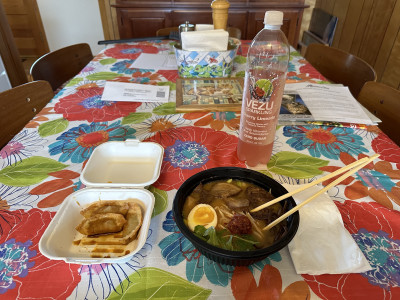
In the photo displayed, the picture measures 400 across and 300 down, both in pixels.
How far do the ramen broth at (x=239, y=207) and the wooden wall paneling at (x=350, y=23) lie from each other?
2.89m

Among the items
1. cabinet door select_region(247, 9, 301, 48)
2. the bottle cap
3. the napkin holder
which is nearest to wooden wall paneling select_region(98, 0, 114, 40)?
cabinet door select_region(247, 9, 301, 48)

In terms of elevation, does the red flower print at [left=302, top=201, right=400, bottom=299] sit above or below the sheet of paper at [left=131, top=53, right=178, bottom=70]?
below

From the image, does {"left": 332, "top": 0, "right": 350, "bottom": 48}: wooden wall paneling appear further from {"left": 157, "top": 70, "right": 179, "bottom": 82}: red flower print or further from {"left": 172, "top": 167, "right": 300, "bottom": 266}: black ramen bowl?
{"left": 172, "top": 167, "right": 300, "bottom": 266}: black ramen bowl

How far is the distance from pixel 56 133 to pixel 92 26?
3016mm

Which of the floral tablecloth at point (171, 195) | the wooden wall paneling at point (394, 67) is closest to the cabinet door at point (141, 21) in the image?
the floral tablecloth at point (171, 195)

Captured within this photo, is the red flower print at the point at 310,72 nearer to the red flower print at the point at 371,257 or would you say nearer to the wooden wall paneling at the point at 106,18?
the red flower print at the point at 371,257

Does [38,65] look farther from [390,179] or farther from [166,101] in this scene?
[390,179]

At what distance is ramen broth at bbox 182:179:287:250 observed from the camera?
1.64ft

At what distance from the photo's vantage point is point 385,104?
1.00 meters

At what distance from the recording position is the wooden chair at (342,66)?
48.9 inches

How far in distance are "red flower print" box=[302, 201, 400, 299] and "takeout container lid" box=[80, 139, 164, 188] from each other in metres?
0.43

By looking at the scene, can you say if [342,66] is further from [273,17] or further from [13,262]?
[13,262]

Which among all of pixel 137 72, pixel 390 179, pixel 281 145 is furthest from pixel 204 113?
pixel 390 179

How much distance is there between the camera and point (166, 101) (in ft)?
3.44
